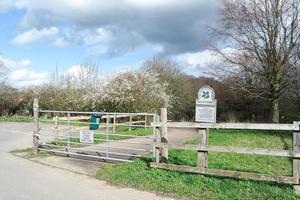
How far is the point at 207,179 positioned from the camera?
8.76 meters

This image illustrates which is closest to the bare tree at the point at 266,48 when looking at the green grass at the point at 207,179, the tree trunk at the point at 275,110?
the tree trunk at the point at 275,110

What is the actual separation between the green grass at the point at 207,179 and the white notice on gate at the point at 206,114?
1279mm

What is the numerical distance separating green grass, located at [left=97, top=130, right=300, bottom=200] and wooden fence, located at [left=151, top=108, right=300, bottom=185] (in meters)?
0.16

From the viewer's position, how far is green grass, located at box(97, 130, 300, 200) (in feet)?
26.0

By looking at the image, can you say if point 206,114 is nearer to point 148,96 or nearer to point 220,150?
point 220,150

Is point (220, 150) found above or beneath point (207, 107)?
beneath

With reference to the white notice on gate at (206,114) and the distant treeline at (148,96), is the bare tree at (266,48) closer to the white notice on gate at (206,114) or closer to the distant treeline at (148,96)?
the distant treeline at (148,96)

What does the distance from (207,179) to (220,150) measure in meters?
0.72

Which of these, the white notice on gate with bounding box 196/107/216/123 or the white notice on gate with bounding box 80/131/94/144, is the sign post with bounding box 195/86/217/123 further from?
the white notice on gate with bounding box 80/131/94/144

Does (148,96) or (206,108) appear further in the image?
(148,96)

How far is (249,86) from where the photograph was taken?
96.9 ft

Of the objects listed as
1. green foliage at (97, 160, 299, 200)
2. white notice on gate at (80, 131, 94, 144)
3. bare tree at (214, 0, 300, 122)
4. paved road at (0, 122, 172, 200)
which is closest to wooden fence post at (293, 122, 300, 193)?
green foliage at (97, 160, 299, 200)

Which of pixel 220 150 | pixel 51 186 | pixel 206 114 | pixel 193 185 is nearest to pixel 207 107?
pixel 206 114

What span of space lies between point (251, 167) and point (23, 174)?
6.17 metres
